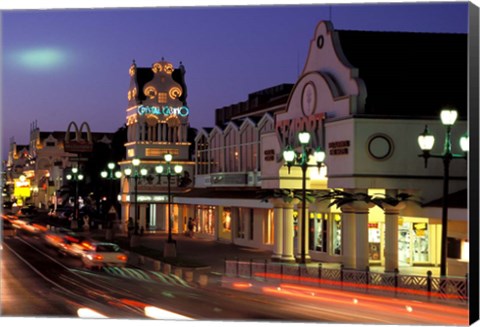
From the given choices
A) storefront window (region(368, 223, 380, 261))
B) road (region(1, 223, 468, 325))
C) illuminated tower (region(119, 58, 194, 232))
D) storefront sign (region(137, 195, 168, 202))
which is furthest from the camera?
illuminated tower (region(119, 58, 194, 232))

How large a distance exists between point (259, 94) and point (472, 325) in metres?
76.5

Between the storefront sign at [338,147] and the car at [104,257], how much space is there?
1289 cm

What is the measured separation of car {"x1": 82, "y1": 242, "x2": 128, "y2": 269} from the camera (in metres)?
46.3

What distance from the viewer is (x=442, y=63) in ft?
134

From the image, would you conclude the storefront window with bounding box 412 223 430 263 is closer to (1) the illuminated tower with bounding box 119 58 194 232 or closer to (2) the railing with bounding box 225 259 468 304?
(2) the railing with bounding box 225 259 468 304

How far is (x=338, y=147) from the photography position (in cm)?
3962

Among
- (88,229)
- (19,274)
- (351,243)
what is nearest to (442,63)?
(351,243)

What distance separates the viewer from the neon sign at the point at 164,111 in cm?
8788

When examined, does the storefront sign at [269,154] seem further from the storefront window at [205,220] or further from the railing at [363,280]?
the storefront window at [205,220]

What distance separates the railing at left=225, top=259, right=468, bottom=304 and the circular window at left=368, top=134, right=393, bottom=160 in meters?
6.11

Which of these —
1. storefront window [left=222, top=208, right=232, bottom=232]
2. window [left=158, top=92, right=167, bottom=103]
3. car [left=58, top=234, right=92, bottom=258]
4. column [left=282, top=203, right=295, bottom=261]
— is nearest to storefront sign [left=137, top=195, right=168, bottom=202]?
window [left=158, top=92, right=167, bottom=103]

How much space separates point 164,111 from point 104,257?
4367cm

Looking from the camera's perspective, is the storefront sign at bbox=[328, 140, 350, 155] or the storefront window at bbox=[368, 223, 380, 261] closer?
the storefront sign at bbox=[328, 140, 350, 155]

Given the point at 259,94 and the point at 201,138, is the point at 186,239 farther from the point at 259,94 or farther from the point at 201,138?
the point at 259,94
